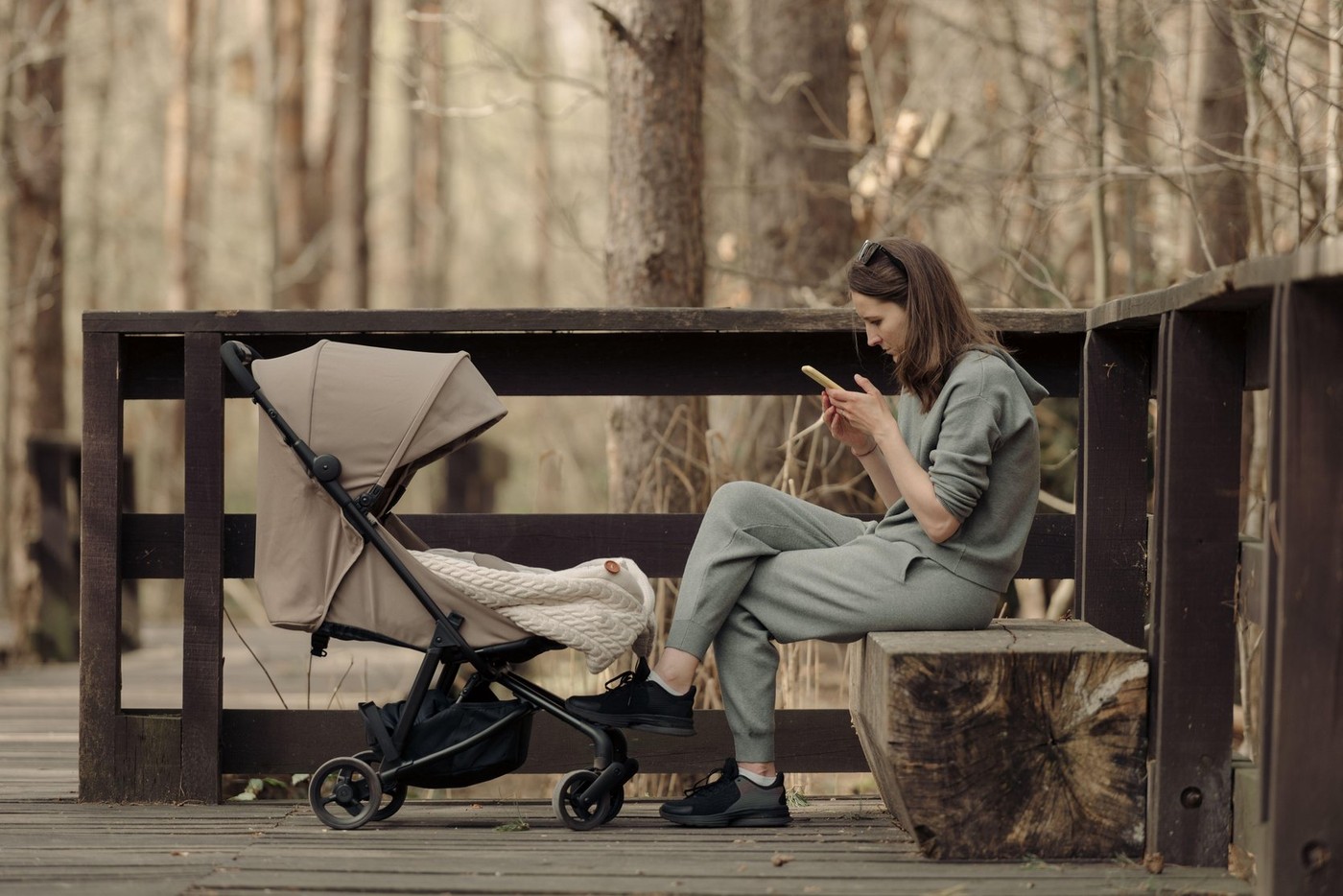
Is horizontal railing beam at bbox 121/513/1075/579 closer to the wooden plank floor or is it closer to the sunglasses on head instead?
the wooden plank floor

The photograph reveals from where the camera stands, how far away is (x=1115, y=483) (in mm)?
3824

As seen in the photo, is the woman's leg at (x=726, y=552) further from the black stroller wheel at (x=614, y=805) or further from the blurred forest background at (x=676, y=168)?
the blurred forest background at (x=676, y=168)

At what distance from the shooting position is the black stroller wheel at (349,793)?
349cm

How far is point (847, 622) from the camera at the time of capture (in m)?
3.45

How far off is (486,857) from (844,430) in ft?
4.20

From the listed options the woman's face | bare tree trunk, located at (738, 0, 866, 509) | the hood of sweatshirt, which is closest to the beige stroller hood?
the woman's face

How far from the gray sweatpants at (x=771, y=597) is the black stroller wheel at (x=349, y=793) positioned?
77 centimetres

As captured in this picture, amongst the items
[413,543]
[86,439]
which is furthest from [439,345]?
[86,439]

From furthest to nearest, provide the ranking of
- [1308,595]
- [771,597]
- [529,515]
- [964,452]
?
[529,515], [771,597], [964,452], [1308,595]

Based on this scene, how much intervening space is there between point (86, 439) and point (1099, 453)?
2594mm

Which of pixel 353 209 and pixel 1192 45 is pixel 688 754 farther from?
pixel 353 209

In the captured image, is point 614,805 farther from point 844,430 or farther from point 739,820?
point 844,430

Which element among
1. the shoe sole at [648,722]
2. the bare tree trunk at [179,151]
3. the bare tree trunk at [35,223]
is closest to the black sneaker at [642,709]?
the shoe sole at [648,722]

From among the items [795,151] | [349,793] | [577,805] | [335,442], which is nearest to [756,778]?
[577,805]
